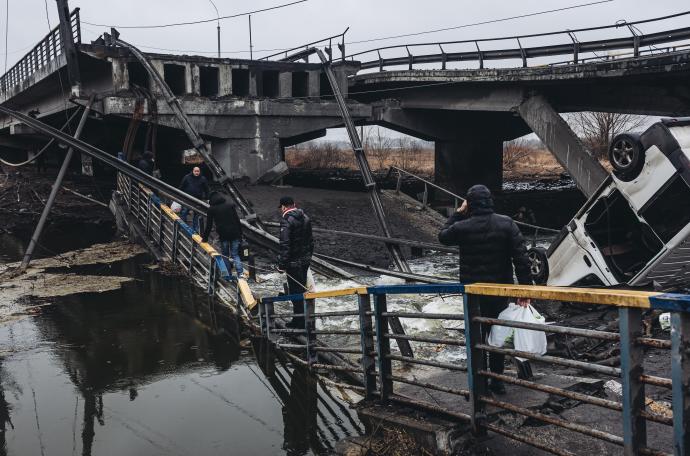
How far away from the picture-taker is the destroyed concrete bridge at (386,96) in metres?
18.8

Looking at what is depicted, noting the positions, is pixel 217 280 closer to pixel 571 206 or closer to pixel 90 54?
pixel 90 54

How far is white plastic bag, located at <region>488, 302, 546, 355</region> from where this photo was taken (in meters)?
4.69

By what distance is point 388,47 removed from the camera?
26141mm

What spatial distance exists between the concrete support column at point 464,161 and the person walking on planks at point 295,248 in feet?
72.4

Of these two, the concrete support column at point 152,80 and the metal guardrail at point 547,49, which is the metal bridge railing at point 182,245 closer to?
the concrete support column at point 152,80

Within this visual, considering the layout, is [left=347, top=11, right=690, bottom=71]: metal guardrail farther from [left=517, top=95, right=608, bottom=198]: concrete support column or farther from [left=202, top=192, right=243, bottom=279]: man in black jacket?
[left=202, top=192, right=243, bottom=279]: man in black jacket

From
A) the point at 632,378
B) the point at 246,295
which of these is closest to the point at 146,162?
the point at 246,295

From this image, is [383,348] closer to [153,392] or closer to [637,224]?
[153,392]

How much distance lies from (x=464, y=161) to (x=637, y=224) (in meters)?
20.1

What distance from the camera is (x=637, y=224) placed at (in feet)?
33.0

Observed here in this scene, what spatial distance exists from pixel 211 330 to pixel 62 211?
16.9m

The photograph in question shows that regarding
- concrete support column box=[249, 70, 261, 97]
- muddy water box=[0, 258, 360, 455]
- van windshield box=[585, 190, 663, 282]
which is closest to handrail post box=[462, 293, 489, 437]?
muddy water box=[0, 258, 360, 455]

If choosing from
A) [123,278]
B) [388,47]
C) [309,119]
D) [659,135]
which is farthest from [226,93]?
[659,135]

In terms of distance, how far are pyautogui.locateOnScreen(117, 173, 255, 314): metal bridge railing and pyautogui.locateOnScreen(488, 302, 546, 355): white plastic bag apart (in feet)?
15.3
